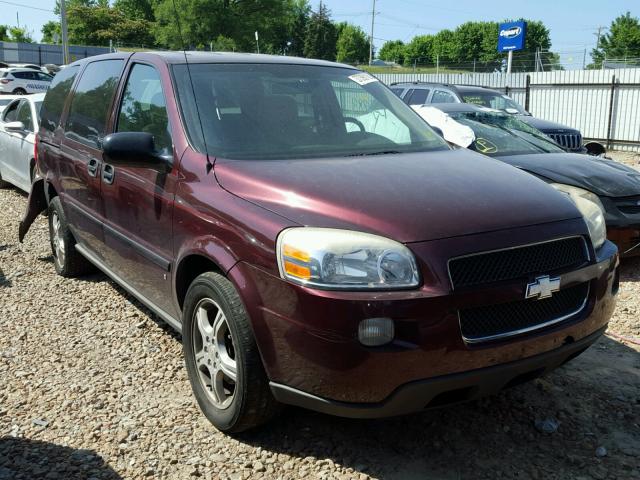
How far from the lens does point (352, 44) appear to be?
125m

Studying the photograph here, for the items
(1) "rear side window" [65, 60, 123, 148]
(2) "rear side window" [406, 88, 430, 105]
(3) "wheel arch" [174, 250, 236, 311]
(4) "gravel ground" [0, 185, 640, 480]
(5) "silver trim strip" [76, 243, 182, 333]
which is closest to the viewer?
(4) "gravel ground" [0, 185, 640, 480]

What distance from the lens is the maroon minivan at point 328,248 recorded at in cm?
251

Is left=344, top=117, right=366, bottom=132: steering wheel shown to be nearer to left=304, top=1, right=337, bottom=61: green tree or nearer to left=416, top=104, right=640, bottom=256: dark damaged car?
left=416, top=104, right=640, bottom=256: dark damaged car

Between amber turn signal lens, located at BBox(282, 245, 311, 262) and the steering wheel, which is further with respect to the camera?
the steering wheel

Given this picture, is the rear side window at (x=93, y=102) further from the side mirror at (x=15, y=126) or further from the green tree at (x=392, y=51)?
the green tree at (x=392, y=51)

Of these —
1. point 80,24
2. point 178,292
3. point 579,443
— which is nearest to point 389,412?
point 579,443

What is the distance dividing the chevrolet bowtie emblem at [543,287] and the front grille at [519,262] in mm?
34

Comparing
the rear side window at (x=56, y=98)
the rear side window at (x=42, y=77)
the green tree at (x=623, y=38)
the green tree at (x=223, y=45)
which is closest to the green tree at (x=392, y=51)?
the green tree at (x=623, y=38)

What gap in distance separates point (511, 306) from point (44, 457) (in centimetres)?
221

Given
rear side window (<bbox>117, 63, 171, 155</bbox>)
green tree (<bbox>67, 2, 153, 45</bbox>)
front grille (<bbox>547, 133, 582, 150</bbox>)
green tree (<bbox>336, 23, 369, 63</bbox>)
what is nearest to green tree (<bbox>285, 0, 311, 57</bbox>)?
green tree (<bbox>336, 23, 369, 63</bbox>)

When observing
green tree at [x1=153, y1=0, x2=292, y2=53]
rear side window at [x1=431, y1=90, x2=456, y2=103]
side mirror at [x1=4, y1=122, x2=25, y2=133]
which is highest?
green tree at [x1=153, y1=0, x2=292, y2=53]

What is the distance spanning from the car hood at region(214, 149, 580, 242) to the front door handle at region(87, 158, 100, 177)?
5.02ft

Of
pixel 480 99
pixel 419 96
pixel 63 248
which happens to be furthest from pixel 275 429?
pixel 419 96

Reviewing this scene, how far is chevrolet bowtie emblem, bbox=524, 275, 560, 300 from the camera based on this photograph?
105 inches
